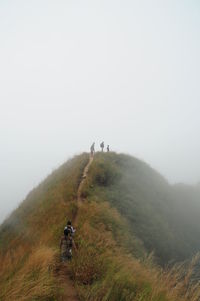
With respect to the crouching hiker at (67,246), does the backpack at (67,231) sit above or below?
above

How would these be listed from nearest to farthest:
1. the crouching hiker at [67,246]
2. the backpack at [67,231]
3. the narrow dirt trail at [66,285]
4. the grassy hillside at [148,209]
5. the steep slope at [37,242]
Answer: the steep slope at [37,242], the narrow dirt trail at [66,285], the crouching hiker at [67,246], the backpack at [67,231], the grassy hillside at [148,209]

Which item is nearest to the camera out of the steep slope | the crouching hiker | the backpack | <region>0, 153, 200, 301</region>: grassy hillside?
the steep slope

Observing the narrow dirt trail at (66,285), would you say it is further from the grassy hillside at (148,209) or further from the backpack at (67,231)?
the grassy hillside at (148,209)

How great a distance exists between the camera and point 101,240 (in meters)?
13.7

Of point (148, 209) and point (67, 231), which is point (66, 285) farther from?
point (148, 209)

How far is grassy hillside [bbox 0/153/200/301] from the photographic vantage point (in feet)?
24.1

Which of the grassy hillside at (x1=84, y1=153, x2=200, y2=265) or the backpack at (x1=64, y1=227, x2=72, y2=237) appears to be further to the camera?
the grassy hillside at (x1=84, y1=153, x2=200, y2=265)

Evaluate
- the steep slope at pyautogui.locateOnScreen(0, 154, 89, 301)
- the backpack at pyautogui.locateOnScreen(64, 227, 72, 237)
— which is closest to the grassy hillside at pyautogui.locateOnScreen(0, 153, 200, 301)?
the steep slope at pyautogui.locateOnScreen(0, 154, 89, 301)

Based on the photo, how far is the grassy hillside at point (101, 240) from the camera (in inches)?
289

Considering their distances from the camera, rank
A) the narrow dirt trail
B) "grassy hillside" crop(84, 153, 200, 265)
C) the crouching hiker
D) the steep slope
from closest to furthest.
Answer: the steep slope, the narrow dirt trail, the crouching hiker, "grassy hillside" crop(84, 153, 200, 265)

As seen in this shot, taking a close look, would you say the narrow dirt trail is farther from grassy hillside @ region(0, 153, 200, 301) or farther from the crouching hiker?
the crouching hiker

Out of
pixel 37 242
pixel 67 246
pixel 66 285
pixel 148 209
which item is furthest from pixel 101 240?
pixel 148 209

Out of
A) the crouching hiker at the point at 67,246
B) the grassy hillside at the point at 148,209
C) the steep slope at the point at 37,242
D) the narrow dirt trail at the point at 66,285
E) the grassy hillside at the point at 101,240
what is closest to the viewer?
the steep slope at the point at 37,242

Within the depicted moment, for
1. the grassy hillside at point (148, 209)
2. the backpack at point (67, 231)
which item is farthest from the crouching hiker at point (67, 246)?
the grassy hillside at point (148, 209)
